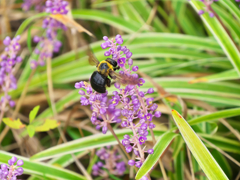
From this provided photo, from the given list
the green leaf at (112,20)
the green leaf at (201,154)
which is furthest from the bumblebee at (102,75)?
the green leaf at (112,20)

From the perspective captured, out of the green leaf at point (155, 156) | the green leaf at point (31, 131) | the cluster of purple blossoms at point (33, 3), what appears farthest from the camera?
the cluster of purple blossoms at point (33, 3)

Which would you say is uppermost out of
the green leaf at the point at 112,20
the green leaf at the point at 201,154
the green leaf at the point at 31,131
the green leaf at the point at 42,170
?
the green leaf at the point at 112,20

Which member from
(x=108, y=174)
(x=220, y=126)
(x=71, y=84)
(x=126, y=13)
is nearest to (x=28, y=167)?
(x=108, y=174)

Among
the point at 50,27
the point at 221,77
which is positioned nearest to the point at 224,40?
the point at 221,77

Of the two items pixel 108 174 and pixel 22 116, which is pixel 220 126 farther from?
pixel 22 116

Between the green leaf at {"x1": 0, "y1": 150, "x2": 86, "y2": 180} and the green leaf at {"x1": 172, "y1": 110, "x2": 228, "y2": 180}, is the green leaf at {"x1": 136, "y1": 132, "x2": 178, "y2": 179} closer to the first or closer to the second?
the green leaf at {"x1": 172, "y1": 110, "x2": 228, "y2": 180}

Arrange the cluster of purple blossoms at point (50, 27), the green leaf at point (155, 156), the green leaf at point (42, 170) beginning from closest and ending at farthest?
the green leaf at point (155, 156) → the green leaf at point (42, 170) → the cluster of purple blossoms at point (50, 27)

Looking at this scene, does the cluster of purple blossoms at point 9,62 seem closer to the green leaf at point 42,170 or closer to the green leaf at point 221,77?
the green leaf at point 42,170

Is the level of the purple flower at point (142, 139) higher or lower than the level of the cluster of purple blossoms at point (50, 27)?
lower
